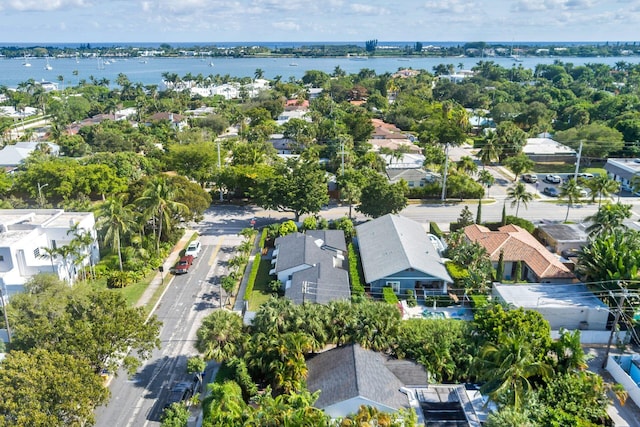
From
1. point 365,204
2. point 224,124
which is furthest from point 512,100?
point 365,204

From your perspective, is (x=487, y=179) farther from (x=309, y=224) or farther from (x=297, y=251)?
(x=297, y=251)

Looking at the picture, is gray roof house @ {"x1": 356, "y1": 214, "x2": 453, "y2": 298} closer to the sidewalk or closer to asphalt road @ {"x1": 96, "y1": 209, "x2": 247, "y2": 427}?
asphalt road @ {"x1": 96, "y1": 209, "x2": 247, "y2": 427}

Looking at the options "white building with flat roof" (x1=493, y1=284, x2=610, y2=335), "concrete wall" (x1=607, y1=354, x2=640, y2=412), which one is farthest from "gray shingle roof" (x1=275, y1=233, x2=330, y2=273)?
"concrete wall" (x1=607, y1=354, x2=640, y2=412)

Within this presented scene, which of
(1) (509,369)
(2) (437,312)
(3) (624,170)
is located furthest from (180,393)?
(3) (624,170)

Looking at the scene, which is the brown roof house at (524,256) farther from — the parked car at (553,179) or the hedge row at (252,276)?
the parked car at (553,179)

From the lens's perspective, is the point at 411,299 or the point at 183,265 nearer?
the point at 411,299

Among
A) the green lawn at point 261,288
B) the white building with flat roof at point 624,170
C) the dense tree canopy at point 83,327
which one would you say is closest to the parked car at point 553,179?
the white building with flat roof at point 624,170
